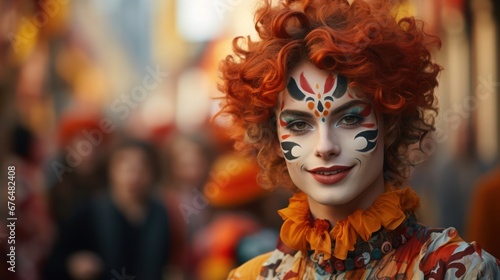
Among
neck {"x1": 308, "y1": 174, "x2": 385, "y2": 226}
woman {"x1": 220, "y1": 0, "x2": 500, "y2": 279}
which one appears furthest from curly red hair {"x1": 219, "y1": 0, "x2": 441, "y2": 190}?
neck {"x1": 308, "y1": 174, "x2": 385, "y2": 226}

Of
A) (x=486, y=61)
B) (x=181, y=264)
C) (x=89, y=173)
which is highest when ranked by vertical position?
(x=486, y=61)

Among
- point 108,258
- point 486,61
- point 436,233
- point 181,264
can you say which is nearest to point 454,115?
point 486,61

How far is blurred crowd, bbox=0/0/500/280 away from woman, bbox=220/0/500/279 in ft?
7.40

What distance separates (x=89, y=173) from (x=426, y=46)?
9.64 feet

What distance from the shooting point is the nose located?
2.19 metres

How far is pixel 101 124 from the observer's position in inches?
194

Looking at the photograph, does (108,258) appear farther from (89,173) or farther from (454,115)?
(454,115)

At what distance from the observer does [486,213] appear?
13.5ft

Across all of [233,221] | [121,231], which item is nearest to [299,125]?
[233,221]

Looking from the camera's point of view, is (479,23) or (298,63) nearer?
(298,63)

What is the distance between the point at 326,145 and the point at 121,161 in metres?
2.85

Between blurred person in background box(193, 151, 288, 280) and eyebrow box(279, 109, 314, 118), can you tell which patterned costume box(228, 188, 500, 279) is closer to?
eyebrow box(279, 109, 314, 118)

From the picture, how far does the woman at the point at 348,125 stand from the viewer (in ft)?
7.25

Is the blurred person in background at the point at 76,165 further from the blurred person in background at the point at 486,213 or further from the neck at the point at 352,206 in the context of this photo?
the neck at the point at 352,206
